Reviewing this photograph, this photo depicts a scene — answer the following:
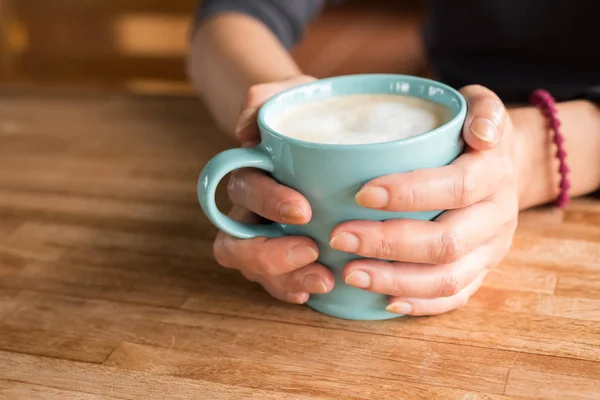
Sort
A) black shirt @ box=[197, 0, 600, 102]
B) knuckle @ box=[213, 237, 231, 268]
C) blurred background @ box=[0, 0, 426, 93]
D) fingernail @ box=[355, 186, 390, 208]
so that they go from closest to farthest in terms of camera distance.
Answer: fingernail @ box=[355, 186, 390, 208]
knuckle @ box=[213, 237, 231, 268]
black shirt @ box=[197, 0, 600, 102]
blurred background @ box=[0, 0, 426, 93]

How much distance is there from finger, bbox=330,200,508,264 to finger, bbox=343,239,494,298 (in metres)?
0.01

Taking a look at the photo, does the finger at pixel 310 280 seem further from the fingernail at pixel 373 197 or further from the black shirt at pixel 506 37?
the black shirt at pixel 506 37

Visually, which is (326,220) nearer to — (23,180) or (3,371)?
(3,371)

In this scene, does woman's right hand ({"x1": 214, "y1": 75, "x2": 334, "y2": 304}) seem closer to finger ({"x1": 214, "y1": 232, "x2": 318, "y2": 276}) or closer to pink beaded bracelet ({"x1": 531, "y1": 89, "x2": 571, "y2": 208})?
finger ({"x1": 214, "y1": 232, "x2": 318, "y2": 276})

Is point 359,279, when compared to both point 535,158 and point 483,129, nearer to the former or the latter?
point 483,129

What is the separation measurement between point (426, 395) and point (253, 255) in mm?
183

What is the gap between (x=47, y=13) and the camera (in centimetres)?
169

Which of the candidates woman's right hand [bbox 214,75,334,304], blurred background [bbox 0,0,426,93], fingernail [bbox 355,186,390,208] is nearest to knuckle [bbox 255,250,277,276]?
woman's right hand [bbox 214,75,334,304]

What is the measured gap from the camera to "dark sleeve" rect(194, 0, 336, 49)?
42.3 inches

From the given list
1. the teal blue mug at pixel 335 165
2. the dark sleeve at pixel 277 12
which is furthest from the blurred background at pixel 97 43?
the teal blue mug at pixel 335 165

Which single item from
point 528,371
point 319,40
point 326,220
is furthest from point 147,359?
point 319,40

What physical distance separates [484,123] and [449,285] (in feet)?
0.43

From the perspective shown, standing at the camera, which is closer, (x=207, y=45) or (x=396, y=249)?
(x=396, y=249)

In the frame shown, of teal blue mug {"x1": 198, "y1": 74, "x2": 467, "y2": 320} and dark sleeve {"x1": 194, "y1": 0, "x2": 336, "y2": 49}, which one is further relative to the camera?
dark sleeve {"x1": 194, "y1": 0, "x2": 336, "y2": 49}
